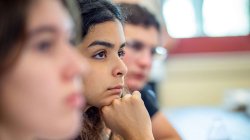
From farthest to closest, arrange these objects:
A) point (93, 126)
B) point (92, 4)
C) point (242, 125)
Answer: point (242, 125)
point (93, 126)
point (92, 4)

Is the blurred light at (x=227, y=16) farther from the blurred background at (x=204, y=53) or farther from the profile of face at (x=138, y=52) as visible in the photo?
the profile of face at (x=138, y=52)

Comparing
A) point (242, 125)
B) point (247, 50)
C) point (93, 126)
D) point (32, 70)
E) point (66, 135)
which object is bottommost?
point (247, 50)

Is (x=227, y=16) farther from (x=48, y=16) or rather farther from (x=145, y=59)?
(x=48, y=16)

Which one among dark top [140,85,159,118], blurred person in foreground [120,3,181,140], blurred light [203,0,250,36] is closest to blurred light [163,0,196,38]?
blurred light [203,0,250,36]

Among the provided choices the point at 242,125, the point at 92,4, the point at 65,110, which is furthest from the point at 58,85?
the point at 242,125

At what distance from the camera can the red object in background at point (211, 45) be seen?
3.78 meters

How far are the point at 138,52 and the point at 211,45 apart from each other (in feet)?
7.93

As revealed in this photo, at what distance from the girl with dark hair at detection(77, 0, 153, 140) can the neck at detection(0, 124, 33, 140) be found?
307 mm

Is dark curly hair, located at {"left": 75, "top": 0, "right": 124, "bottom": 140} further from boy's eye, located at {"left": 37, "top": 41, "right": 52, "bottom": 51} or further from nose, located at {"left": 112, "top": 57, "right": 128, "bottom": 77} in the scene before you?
boy's eye, located at {"left": 37, "top": 41, "right": 52, "bottom": 51}

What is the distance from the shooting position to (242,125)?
1582mm

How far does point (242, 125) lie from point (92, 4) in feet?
3.01

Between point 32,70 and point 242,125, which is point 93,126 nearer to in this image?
point 32,70

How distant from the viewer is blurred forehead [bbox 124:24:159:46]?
1.57m

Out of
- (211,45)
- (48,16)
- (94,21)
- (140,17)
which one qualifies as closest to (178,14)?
(211,45)
